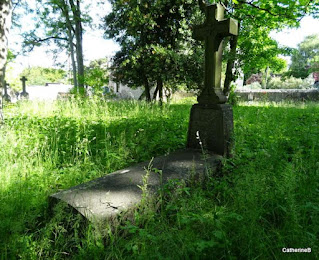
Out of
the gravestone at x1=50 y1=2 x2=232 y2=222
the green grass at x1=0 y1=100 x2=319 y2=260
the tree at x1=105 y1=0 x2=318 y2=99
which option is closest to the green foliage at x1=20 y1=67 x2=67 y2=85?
the tree at x1=105 y1=0 x2=318 y2=99

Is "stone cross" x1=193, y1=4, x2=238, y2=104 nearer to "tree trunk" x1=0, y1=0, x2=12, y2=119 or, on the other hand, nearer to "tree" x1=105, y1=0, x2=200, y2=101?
"tree trunk" x1=0, y1=0, x2=12, y2=119

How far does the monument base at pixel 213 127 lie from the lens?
11.4ft

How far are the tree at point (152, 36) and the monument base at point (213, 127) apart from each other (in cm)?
617

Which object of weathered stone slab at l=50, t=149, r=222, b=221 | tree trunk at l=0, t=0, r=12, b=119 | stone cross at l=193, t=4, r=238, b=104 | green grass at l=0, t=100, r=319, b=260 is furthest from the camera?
tree trunk at l=0, t=0, r=12, b=119

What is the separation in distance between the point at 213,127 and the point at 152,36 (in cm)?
753

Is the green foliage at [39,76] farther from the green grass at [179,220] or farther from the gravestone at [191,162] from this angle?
the green grass at [179,220]

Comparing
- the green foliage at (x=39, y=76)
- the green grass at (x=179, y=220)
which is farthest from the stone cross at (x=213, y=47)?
the green foliage at (x=39, y=76)

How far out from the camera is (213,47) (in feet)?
12.4

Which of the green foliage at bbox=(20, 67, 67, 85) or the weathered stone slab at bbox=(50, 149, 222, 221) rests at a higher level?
the green foliage at bbox=(20, 67, 67, 85)

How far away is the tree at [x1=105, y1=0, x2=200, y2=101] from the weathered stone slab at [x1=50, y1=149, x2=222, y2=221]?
7.37m

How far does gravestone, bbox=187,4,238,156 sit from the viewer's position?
138 inches

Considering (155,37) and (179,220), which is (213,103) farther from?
(155,37)

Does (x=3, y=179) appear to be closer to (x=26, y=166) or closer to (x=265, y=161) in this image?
(x=26, y=166)

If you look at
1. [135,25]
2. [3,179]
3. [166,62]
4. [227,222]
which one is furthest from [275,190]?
[135,25]
